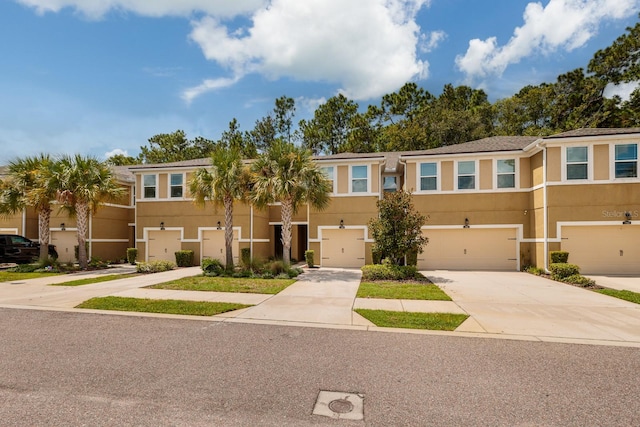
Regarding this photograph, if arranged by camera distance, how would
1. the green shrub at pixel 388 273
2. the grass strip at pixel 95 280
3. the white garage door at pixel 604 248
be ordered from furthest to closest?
the white garage door at pixel 604 248, the green shrub at pixel 388 273, the grass strip at pixel 95 280

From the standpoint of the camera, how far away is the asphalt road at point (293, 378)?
3682 millimetres

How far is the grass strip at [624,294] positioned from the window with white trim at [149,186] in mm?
21935

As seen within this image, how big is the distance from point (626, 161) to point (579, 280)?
6748 millimetres

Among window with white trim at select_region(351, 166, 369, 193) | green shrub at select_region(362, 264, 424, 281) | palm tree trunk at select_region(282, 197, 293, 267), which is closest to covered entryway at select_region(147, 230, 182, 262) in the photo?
palm tree trunk at select_region(282, 197, 293, 267)

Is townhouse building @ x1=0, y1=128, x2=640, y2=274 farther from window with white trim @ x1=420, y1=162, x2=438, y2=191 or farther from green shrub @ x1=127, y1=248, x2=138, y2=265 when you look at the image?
green shrub @ x1=127, y1=248, x2=138, y2=265

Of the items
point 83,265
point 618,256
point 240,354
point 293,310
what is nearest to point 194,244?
point 83,265

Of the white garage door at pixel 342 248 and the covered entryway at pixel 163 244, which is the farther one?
the covered entryway at pixel 163 244

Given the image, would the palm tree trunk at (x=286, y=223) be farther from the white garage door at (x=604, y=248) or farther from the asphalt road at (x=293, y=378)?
the white garage door at (x=604, y=248)

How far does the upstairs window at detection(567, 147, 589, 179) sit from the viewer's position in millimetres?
15617

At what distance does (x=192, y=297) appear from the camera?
10211 millimetres

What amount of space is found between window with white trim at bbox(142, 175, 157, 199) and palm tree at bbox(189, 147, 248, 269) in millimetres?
6657

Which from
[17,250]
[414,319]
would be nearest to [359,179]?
[414,319]

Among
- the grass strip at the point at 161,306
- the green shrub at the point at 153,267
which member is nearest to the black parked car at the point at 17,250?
the green shrub at the point at 153,267

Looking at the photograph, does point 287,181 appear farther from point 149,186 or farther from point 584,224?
point 584,224
